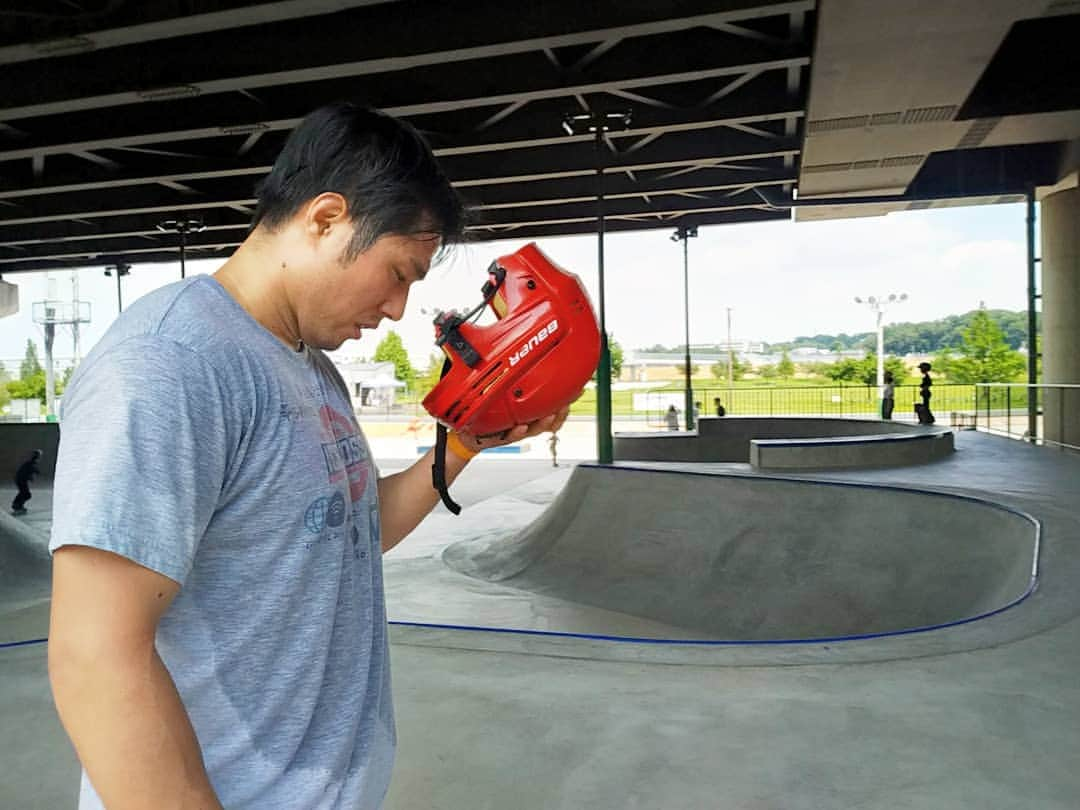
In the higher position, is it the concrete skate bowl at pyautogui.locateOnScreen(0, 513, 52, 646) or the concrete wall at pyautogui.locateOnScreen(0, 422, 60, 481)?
the concrete wall at pyautogui.locateOnScreen(0, 422, 60, 481)

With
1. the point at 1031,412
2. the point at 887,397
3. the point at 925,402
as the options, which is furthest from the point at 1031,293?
the point at 887,397

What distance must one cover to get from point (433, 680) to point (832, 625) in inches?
170

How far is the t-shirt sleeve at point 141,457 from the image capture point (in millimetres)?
859

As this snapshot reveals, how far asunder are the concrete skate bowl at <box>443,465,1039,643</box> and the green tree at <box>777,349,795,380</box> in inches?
2402

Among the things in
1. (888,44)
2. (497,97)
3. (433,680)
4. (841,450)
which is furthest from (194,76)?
(841,450)

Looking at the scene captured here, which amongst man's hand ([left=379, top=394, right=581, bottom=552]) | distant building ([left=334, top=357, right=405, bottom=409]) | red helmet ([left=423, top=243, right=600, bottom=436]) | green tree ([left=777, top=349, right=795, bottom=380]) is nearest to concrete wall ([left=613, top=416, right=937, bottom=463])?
red helmet ([left=423, top=243, right=600, bottom=436])

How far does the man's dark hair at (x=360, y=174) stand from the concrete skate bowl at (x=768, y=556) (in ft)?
16.1

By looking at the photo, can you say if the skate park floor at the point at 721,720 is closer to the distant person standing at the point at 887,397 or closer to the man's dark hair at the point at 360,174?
the man's dark hair at the point at 360,174

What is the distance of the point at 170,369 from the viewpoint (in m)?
0.93

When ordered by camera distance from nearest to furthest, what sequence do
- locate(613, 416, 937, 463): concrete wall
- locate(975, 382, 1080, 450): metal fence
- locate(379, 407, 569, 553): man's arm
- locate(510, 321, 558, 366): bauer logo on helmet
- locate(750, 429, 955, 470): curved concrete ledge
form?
1. locate(379, 407, 569, 553): man's arm
2. locate(510, 321, 558, 366): bauer logo on helmet
3. locate(750, 429, 955, 470): curved concrete ledge
4. locate(975, 382, 1080, 450): metal fence
5. locate(613, 416, 937, 463): concrete wall

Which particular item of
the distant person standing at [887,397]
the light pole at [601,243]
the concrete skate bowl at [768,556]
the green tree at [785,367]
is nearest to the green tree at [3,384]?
the light pole at [601,243]

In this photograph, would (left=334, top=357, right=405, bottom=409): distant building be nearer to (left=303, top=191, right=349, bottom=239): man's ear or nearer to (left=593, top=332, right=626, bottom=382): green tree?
(left=593, top=332, right=626, bottom=382): green tree

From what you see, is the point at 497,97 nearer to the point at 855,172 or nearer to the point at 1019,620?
the point at 855,172

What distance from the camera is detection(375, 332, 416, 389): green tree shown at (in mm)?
70875
